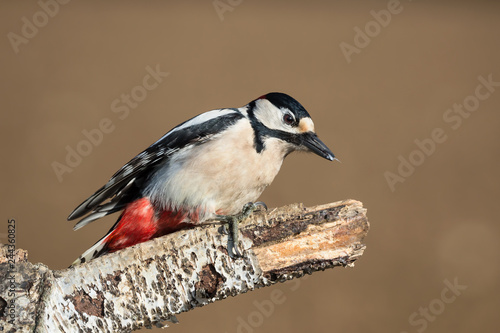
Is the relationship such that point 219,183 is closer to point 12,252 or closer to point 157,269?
point 157,269

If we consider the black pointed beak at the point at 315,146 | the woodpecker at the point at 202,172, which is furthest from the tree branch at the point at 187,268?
the black pointed beak at the point at 315,146

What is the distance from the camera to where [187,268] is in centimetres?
123

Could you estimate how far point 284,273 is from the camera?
1253 millimetres

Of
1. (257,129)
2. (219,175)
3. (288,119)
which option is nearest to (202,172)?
(219,175)

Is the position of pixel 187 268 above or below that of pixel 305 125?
below

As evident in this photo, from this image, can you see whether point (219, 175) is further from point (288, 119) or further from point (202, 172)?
point (288, 119)

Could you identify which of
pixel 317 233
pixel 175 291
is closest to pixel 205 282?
pixel 175 291

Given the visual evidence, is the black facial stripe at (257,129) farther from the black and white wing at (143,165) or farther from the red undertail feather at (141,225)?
the red undertail feather at (141,225)

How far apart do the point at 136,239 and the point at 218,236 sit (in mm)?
472

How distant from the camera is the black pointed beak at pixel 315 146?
167cm

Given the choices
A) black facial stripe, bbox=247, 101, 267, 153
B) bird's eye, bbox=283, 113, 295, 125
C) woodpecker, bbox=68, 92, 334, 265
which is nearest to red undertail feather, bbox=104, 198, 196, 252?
woodpecker, bbox=68, 92, 334, 265

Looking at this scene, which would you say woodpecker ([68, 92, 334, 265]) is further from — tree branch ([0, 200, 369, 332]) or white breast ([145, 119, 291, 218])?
tree branch ([0, 200, 369, 332])

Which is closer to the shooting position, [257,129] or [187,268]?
[187,268]

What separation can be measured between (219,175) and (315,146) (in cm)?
33
